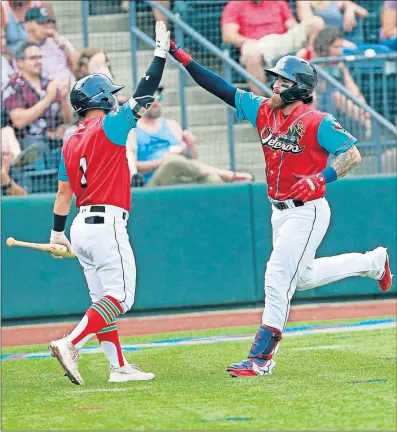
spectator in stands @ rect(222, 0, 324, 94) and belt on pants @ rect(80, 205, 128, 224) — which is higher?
spectator in stands @ rect(222, 0, 324, 94)

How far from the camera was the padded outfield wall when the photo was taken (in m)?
10.8

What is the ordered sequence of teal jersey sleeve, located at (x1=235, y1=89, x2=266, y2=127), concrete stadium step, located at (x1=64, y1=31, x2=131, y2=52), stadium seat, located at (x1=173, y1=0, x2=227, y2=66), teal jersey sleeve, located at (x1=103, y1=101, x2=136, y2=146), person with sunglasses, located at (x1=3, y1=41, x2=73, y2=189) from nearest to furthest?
1. teal jersey sleeve, located at (x1=103, y1=101, x2=136, y2=146)
2. teal jersey sleeve, located at (x1=235, y1=89, x2=266, y2=127)
3. person with sunglasses, located at (x1=3, y1=41, x2=73, y2=189)
4. concrete stadium step, located at (x1=64, y1=31, x2=131, y2=52)
5. stadium seat, located at (x1=173, y1=0, x2=227, y2=66)

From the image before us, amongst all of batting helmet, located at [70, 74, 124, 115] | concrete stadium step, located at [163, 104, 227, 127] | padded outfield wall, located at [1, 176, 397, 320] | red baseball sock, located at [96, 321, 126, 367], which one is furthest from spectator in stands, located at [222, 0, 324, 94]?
red baseball sock, located at [96, 321, 126, 367]

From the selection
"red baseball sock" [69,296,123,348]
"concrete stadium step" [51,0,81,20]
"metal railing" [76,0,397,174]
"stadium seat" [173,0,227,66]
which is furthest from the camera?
"concrete stadium step" [51,0,81,20]

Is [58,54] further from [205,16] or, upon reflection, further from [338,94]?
[338,94]

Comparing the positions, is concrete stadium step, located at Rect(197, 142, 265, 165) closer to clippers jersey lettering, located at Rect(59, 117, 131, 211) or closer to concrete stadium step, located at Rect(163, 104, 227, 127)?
concrete stadium step, located at Rect(163, 104, 227, 127)

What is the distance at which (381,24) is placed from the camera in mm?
12492

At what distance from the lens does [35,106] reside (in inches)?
426

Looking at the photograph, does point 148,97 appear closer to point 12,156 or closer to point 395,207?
point 12,156

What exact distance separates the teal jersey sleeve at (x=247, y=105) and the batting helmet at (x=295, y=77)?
0.25 metres

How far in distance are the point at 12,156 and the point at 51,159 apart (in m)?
0.38

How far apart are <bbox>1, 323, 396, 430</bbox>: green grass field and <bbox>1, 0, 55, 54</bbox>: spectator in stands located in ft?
13.9

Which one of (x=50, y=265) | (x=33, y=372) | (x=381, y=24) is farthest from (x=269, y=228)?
(x=33, y=372)

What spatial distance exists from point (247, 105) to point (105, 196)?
113 centimetres
